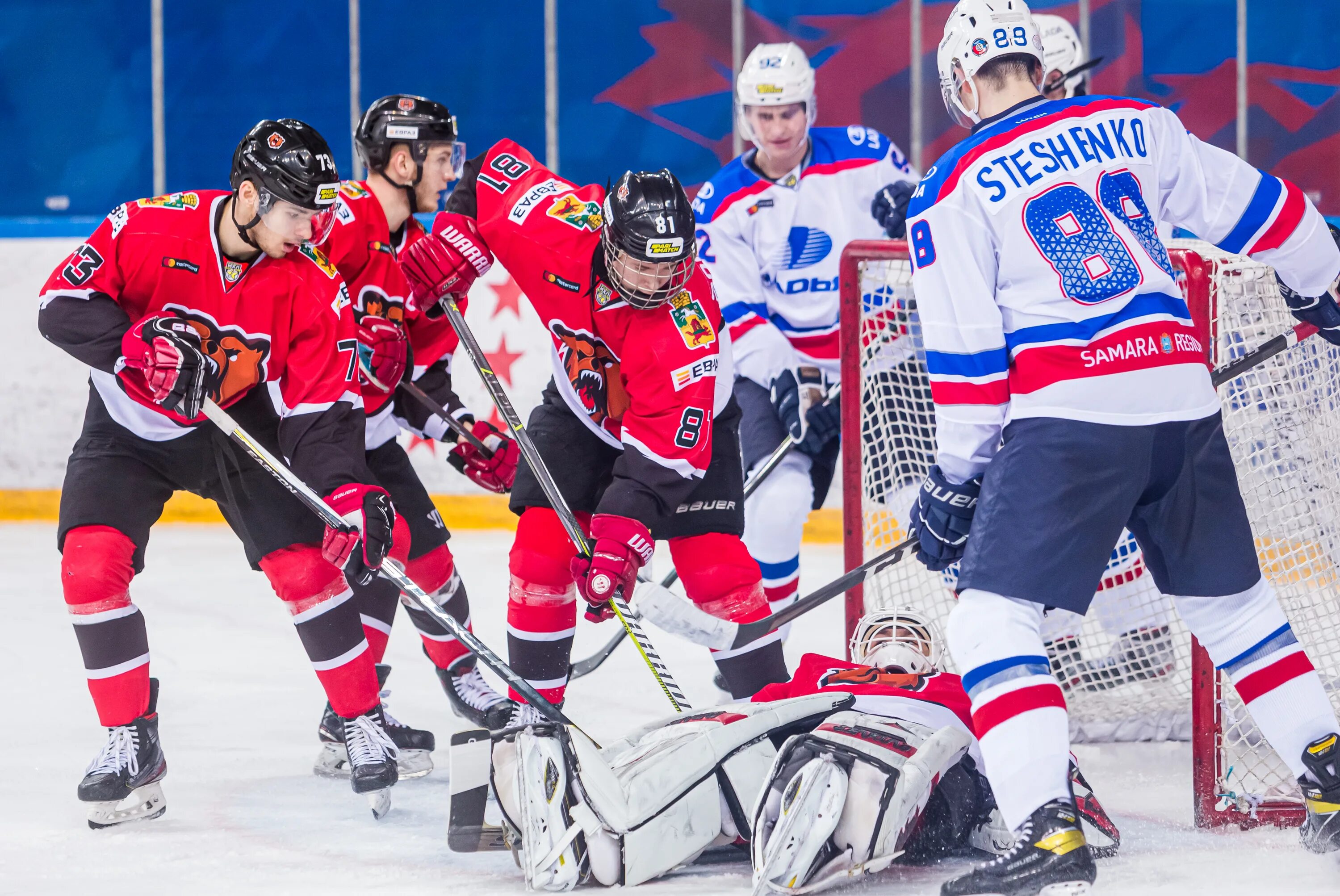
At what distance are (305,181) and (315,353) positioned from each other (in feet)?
0.95

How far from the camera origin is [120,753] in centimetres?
257

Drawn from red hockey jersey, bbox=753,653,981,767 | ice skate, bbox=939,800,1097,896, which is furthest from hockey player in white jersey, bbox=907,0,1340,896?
red hockey jersey, bbox=753,653,981,767

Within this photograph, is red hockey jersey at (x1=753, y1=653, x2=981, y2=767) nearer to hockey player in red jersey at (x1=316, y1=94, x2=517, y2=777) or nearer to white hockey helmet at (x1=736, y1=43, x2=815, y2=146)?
hockey player in red jersey at (x1=316, y1=94, x2=517, y2=777)

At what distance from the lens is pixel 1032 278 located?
2.07m

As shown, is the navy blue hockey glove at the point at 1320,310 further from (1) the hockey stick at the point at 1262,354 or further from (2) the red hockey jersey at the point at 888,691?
(2) the red hockey jersey at the point at 888,691

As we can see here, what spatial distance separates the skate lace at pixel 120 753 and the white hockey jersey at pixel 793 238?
1614mm

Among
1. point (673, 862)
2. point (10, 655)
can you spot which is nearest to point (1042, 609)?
point (673, 862)

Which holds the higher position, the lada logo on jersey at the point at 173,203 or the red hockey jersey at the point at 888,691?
the lada logo on jersey at the point at 173,203

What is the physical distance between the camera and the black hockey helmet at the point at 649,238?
8.28 ft

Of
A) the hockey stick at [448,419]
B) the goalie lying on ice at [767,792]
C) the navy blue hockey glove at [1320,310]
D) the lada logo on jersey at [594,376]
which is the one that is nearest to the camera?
the goalie lying on ice at [767,792]

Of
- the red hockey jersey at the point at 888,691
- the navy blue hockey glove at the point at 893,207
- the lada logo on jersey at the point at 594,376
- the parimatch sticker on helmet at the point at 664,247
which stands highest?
the navy blue hockey glove at the point at 893,207

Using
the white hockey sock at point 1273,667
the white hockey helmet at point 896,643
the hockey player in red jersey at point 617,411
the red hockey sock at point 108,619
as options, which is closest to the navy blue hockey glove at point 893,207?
the hockey player in red jersey at point 617,411

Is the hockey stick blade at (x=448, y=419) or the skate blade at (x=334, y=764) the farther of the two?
the hockey stick blade at (x=448, y=419)

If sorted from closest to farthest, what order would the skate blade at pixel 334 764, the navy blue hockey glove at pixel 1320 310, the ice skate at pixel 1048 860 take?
the ice skate at pixel 1048 860 < the navy blue hockey glove at pixel 1320 310 < the skate blade at pixel 334 764
